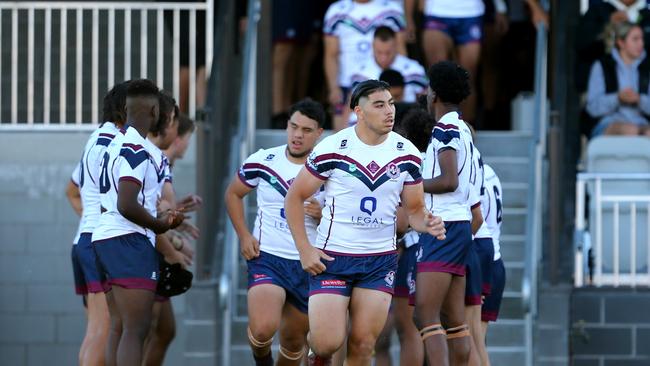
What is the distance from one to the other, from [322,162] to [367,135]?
33 centimetres

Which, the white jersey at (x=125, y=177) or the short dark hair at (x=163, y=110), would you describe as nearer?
the white jersey at (x=125, y=177)

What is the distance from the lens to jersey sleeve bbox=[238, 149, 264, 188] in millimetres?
11391

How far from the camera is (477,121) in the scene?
17.0 metres

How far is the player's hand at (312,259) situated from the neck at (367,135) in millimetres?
714

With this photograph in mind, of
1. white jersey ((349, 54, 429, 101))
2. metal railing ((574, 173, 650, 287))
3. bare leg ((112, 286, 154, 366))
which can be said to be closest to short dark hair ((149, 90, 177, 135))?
bare leg ((112, 286, 154, 366))

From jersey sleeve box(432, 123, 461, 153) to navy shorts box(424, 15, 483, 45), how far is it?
5088 mm

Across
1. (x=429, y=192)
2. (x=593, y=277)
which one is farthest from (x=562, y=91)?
(x=429, y=192)

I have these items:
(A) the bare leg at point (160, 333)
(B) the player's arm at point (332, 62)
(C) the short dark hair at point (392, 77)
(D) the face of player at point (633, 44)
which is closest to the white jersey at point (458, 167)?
(A) the bare leg at point (160, 333)

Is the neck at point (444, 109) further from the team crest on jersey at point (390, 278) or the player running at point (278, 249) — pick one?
the team crest on jersey at point (390, 278)

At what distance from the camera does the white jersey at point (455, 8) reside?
1570cm

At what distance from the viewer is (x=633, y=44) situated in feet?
52.5

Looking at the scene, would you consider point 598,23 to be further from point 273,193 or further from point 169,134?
point 273,193

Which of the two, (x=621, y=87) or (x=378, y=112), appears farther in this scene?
(x=621, y=87)

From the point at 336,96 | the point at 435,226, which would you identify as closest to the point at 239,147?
the point at 336,96
